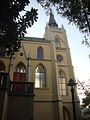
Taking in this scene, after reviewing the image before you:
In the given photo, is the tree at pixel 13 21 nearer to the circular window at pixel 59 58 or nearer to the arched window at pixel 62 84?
the arched window at pixel 62 84

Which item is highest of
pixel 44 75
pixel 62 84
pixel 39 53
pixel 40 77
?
pixel 39 53

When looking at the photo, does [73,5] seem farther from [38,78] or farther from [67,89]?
[67,89]

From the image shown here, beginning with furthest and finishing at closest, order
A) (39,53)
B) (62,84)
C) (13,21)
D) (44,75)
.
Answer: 1. (39,53)
2. (62,84)
3. (44,75)
4. (13,21)

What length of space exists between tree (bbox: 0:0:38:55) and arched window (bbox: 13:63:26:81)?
1089cm

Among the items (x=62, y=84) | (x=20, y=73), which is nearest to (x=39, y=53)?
(x=20, y=73)

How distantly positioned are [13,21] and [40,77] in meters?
12.5

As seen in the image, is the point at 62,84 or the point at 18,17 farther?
the point at 62,84

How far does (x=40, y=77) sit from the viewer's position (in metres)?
17.5

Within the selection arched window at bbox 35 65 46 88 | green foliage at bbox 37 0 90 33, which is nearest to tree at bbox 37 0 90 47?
green foliage at bbox 37 0 90 33

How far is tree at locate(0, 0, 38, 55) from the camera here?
5.19 m

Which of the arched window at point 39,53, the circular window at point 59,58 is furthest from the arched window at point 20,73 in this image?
the circular window at point 59,58

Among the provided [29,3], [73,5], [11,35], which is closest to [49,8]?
[73,5]

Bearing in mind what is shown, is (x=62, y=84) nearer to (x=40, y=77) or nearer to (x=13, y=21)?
(x=40, y=77)

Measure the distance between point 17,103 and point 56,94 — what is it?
7224 mm
